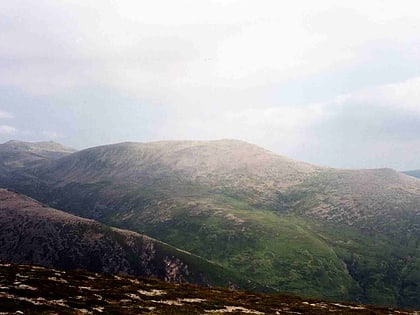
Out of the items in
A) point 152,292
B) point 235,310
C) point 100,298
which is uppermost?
point 100,298

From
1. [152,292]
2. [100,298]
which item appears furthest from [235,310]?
[100,298]

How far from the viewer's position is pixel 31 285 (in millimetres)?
50062

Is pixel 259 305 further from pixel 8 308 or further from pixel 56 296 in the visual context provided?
pixel 8 308

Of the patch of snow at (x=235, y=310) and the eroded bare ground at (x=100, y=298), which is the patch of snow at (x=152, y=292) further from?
the patch of snow at (x=235, y=310)

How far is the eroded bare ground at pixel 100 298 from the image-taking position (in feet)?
137

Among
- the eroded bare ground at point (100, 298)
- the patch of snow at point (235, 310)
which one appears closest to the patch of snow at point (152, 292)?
the eroded bare ground at point (100, 298)

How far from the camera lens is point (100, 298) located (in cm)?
5019

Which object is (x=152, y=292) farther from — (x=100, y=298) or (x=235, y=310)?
(x=235, y=310)

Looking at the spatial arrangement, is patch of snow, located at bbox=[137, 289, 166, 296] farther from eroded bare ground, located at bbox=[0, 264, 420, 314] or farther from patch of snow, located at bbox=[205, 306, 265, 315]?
patch of snow, located at bbox=[205, 306, 265, 315]

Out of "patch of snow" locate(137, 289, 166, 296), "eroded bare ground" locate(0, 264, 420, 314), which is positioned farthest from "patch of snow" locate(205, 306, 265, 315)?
"patch of snow" locate(137, 289, 166, 296)

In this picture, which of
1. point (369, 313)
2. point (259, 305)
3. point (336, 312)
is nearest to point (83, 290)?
point (259, 305)

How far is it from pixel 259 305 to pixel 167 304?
1854 centimetres

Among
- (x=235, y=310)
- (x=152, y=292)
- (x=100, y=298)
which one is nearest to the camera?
(x=100, y=298)

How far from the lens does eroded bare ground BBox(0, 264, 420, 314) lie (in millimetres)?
41750
